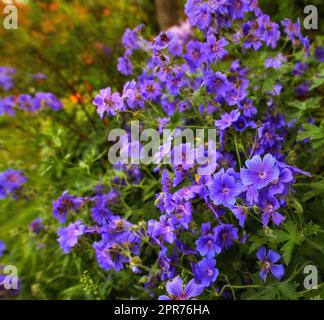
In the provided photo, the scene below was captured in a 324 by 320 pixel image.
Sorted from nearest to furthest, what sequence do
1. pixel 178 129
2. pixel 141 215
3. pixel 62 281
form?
pixel 178 129 < pixel 141 215 < pixel 62 281

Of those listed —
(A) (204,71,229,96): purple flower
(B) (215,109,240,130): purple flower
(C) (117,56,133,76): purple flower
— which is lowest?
(B) (215,109,240,130): purple flower

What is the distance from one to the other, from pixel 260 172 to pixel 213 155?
301 millimetres

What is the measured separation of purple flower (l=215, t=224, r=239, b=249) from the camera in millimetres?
1714

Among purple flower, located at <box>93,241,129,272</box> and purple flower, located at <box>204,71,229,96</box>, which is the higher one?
purple flower, located at <box>204,71,229,96</box>

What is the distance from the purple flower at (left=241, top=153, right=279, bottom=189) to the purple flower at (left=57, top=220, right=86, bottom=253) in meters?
0.83

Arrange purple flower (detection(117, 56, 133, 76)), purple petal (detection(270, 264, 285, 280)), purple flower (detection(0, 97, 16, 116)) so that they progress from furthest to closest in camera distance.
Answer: purple flower (detection(0, 97, 16, 116))
purple flower (detection(117, 56, 133, 76))
purple petal (detection(270, 264, 285, 280))

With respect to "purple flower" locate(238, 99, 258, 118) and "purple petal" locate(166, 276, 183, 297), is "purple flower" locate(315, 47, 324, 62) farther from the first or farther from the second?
"purple petal" locate(166, 276, 183, 297)

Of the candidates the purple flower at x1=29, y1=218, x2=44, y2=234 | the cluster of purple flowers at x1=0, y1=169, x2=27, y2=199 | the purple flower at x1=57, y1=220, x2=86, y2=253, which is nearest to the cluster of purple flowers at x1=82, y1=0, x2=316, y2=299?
the purple flower at x1=57, y1=220, x2=86, y2=253

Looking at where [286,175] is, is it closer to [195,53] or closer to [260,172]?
[260,172]

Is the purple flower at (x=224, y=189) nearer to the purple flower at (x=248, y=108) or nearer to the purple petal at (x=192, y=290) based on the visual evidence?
the purple petal at (x=192, y=290)

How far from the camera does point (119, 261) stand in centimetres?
190

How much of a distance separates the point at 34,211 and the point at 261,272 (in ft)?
5.60
